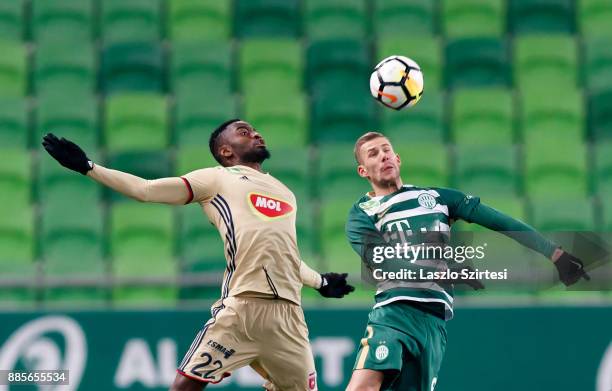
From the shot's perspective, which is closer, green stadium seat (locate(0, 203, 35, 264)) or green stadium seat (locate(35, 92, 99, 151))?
green stadium seat (locate(0, 203, 35, 264))

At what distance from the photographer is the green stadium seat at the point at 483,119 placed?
1104 cm

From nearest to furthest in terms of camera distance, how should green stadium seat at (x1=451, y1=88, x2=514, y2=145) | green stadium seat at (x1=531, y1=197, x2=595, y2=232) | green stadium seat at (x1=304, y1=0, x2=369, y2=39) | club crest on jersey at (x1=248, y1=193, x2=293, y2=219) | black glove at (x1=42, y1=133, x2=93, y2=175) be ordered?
black glove at (x1=42, y1=133, x2=93, y2=175), club crest on jersey at (x1=248, y1=193, x2=293, y2=219), green stadium seat at (x1=531, y1=197, x2=595, y2=232), green stadium seat at (x1=451, y1=88, x2=514, y2=145), green stadium seat at (x1=304, y1=0, x2=369, y2=39)

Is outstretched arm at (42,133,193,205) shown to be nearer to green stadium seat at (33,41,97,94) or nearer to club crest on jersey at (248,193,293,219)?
club crest on jersey at (248,193,293,219)

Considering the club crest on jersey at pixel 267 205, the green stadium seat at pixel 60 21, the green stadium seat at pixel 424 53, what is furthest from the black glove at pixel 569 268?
the green stadium seat at pixel 60 21

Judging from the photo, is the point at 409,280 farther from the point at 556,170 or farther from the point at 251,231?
the point at 556,170

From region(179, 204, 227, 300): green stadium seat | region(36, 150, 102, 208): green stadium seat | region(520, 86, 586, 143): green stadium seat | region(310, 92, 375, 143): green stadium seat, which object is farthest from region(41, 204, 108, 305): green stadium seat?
region(520, 86, 586, 143): green stadium seat

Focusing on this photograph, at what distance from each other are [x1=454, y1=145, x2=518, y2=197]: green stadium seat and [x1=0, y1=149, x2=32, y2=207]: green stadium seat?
367 cm

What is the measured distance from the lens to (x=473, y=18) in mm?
12070

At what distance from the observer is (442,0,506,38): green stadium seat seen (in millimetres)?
12023

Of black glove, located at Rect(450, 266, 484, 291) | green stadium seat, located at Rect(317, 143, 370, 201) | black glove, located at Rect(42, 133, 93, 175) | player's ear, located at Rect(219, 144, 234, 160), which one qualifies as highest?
green stadium seat, located at Rect(317, 143, 370, 201)

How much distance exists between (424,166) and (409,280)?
4.31 meters

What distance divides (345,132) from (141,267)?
2.59m

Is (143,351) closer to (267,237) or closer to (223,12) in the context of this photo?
(267,237)

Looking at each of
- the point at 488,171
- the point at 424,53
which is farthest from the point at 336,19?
the point at 488,171
